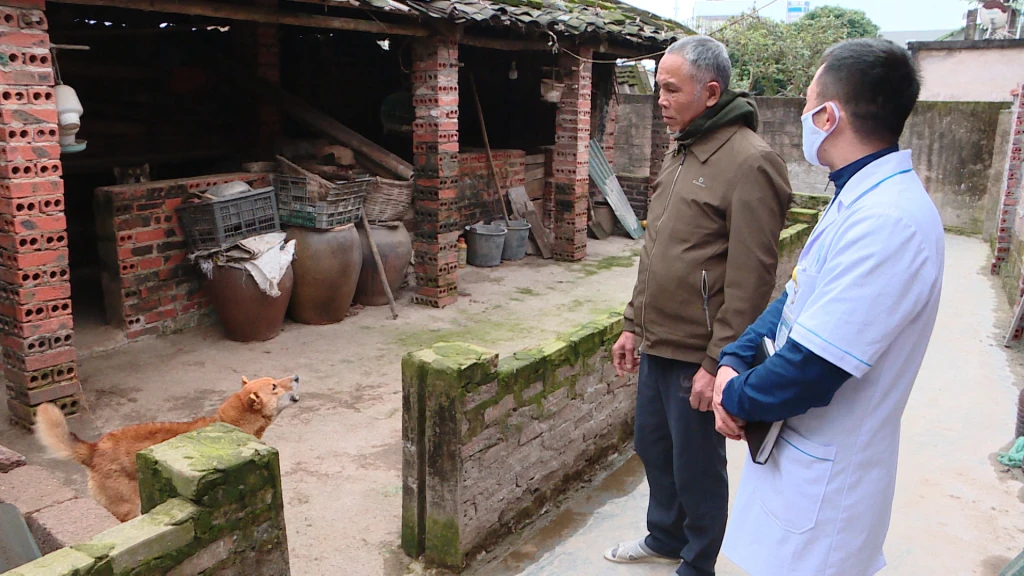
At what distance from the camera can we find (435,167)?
25.3ft

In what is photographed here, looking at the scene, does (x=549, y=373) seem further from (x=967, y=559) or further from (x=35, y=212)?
(x=35, y=212)

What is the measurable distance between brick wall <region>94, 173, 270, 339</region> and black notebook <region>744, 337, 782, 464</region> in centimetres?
553

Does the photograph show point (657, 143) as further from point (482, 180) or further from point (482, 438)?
point (482, 438)

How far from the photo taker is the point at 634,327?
2.96 metres

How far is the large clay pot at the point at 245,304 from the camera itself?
6266mm

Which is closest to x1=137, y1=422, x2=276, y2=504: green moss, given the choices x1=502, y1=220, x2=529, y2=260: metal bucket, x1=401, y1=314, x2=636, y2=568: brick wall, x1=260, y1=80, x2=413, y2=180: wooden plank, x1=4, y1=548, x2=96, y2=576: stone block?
x1=4, y1=548, x2=96, y2=576: stone block

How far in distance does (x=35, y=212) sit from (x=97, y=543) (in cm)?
338

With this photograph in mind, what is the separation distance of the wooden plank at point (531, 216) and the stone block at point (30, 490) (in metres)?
7.65

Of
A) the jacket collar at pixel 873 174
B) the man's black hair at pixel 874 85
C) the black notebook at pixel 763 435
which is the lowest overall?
the black notebook at pixel 763 435

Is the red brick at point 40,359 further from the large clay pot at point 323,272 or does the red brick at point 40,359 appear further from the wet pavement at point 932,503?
the wet pavement at point 932,503

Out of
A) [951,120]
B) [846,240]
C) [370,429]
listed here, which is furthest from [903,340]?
[951,120]

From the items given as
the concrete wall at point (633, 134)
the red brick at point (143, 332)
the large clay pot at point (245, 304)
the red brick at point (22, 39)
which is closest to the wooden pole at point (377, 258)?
the large clay pot at point (245, 304)

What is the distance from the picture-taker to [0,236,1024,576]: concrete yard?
11.4ft

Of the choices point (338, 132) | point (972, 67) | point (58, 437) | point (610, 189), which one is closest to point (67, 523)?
point (58, 437)
